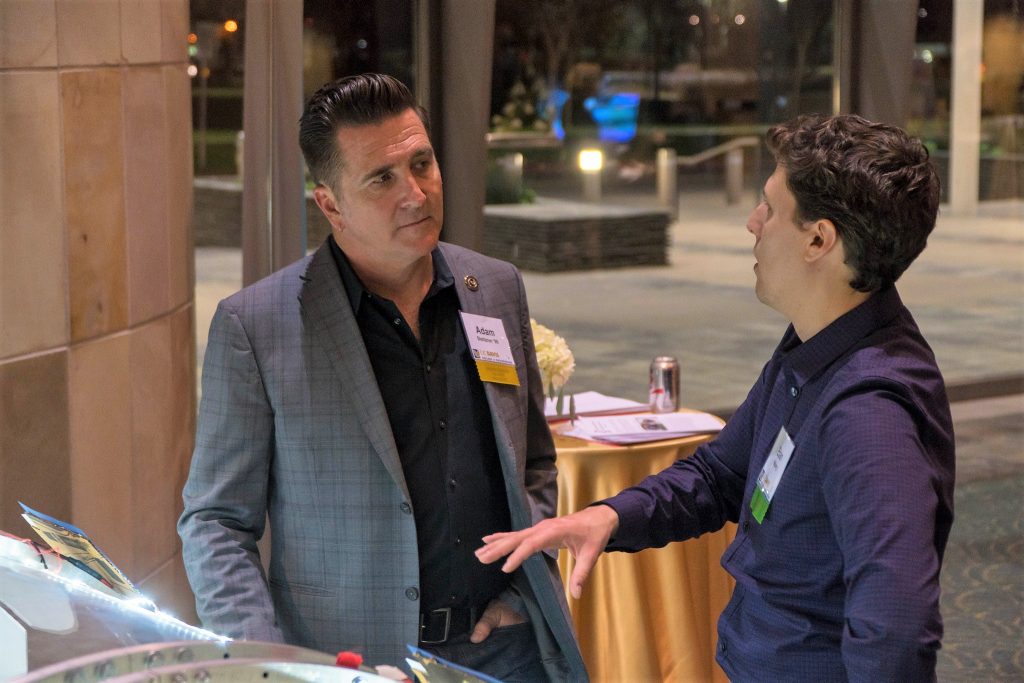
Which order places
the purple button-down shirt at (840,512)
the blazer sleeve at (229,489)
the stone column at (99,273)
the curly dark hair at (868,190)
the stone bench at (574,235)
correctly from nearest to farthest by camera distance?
1. the purple button-down shirt at (840,512)
2. the curly dark hair at (868,190)
3. the blazer sleeve at (229,489)
4. the stone column at (99,273)
5. the stone bench at (574,235)

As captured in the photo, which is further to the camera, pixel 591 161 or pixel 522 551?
pixel 591 161

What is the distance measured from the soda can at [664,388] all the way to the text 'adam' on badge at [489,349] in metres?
2.20

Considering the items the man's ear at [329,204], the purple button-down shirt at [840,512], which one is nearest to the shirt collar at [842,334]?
the purple button-down shirt at [840,512]

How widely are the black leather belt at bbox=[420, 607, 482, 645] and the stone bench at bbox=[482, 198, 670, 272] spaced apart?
447cm


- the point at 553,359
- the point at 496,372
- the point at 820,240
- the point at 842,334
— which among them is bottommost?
the point at 553,359

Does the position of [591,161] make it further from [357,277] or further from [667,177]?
[357,277]

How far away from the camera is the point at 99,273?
10.8 feet

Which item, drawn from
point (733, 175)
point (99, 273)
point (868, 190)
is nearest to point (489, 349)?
point (868, 190)

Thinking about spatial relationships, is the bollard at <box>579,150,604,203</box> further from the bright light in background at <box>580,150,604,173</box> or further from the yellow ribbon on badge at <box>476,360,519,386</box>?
the yellow ribbon on badge at <box>476,360,519,386</box>

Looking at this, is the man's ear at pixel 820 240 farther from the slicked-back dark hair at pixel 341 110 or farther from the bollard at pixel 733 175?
the bollard at pixel 733 175

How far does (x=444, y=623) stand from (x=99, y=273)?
64.8 inches

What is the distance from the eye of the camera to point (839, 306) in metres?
1.67

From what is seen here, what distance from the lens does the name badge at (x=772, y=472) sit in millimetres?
1649

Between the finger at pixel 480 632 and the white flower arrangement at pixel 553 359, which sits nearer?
the finger at pixel 480 632
